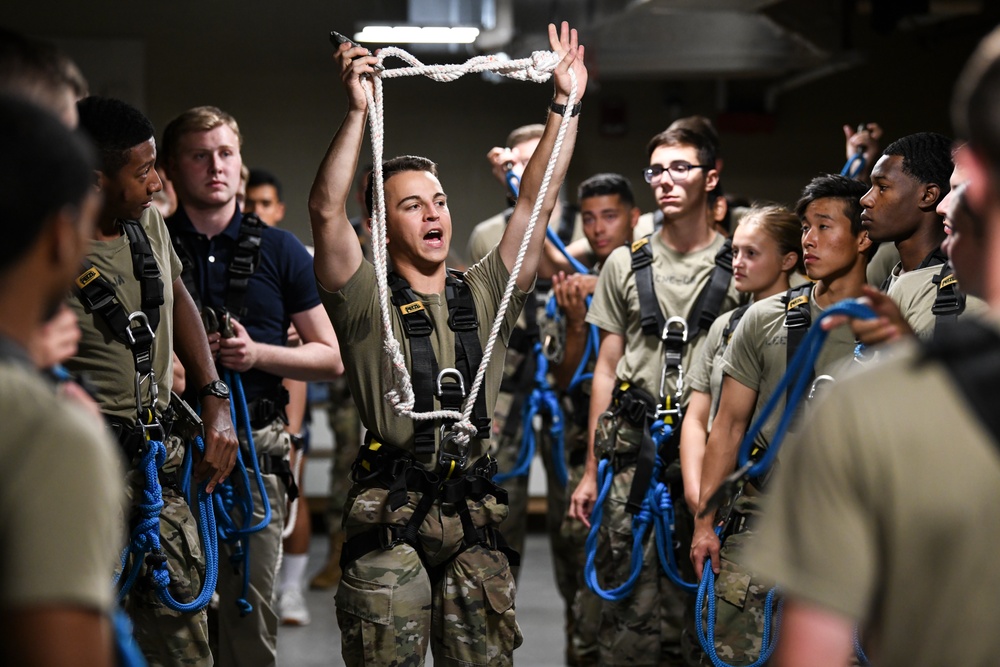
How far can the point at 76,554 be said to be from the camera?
4.06 ft

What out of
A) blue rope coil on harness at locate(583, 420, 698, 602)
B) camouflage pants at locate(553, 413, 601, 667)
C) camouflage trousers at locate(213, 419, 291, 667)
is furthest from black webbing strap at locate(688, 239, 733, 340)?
camouflage trousers at locate(213, 419, 291, 667)

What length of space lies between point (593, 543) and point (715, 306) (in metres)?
0.90

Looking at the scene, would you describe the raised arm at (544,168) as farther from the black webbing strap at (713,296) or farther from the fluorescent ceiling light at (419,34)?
the fluorescent ceiling light at (419,34)

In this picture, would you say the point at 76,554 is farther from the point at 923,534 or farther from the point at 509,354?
the point at 509,354

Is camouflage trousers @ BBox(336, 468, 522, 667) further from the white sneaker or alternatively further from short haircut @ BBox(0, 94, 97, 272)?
the white sneaker

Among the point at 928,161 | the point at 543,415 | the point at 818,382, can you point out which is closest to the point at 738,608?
the point at 818,382

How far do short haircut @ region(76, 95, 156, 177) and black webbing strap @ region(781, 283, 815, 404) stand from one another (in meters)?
1.79

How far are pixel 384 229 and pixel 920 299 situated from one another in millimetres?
1375

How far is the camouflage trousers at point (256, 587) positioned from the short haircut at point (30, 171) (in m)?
2.53

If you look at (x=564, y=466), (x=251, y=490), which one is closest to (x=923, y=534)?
(x=251, y=490)

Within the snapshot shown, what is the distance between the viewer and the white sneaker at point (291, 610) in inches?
218

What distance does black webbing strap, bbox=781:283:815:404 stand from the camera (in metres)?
3.17

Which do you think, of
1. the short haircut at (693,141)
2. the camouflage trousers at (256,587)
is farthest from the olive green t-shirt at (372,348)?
the short haircut at (693,141)

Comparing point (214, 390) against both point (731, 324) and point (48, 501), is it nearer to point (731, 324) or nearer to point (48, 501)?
point (731, 324)
